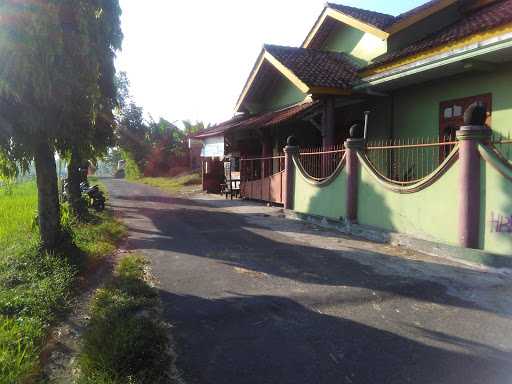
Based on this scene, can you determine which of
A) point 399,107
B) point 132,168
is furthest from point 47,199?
point 132,168

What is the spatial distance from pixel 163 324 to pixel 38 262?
256 cm

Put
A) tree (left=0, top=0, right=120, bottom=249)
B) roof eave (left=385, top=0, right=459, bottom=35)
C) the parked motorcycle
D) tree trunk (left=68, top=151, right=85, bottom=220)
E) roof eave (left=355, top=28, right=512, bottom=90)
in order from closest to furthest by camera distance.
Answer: tree (left=0, top=0, right=120, bottom=249), roof eave (left=355, top=28, right=512, bottom=90), tree trunk (left=68, top=151, right=85, bottom=220), roof eave (left=385, top=0, right=459, bottom=35), the parked motorcycle

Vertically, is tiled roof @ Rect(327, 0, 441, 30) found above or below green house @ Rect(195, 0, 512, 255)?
above

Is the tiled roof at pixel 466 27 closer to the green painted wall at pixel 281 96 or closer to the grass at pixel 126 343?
the green painted wall at pixel 281 96

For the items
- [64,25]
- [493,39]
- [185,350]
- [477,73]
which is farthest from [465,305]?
[477,73]

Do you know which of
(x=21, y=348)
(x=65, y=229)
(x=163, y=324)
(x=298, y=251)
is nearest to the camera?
(x=21, y=348)

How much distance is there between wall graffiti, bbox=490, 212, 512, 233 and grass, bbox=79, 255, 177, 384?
4573 millimetres

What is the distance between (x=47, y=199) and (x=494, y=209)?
6282 millimetres

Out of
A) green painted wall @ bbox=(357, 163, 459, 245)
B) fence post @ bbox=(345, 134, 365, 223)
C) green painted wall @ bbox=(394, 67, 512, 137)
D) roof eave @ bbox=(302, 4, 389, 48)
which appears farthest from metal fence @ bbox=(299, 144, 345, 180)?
roof eave @ bbox=(302, 4, 389, 48)

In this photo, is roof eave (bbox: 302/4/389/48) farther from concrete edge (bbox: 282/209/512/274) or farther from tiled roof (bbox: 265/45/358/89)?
concrete edge (bbox: 282/209/512/274)

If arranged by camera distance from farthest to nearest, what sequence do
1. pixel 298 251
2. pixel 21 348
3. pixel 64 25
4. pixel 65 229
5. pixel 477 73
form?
pixel 477 73 < pixel 298 251 < pixel 65 229 < pixel 64 25 < pixel 21 348

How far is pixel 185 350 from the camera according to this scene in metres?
3.34

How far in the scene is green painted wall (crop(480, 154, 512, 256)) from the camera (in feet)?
18.1

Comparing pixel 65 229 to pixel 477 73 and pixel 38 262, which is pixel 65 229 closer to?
pixel 38 262
